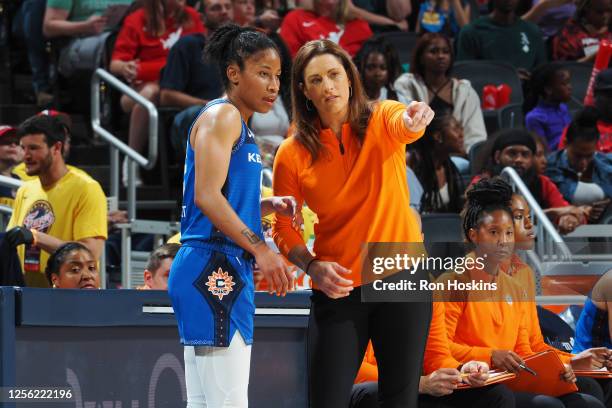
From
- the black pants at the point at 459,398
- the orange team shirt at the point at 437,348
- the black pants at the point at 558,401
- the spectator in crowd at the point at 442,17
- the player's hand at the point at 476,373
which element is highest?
the spectator in crowd at the point at 442,17

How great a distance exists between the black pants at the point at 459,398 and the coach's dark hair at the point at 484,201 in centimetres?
67

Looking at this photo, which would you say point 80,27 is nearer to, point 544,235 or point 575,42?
point 544,235

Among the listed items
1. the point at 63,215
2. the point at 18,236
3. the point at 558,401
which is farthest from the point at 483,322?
the point at 63,215

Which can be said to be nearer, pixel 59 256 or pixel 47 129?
pixel 59 256

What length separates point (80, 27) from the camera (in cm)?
888

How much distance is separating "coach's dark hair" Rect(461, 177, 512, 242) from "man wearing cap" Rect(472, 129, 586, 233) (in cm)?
218

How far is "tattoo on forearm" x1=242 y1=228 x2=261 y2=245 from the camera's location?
342 cm

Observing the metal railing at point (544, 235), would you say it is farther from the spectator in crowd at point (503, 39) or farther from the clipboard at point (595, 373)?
the spectator in crowd at point (503, 39)

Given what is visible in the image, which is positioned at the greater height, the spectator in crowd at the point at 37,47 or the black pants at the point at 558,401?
the spectator in crowd at the point at 37,47

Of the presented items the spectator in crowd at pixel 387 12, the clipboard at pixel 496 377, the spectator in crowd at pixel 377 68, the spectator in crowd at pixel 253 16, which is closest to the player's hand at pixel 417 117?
the clipboard at pixel 496 377

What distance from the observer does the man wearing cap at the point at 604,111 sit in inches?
339

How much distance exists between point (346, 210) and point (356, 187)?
0.08 metres

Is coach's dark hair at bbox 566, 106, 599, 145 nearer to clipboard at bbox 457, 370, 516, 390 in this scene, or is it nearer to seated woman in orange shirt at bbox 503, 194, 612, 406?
seated woman in orange shirt at bbox 503, 194, 612, 406

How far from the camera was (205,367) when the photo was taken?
3.43 m
